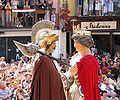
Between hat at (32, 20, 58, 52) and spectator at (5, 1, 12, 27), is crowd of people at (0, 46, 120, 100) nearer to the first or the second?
hat at (32, 20, 58, 52)

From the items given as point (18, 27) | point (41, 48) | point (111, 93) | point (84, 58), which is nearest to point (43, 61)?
point (41, 48)

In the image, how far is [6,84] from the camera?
7.95 m

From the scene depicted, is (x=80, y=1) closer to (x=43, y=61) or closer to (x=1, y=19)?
(x=1, y=19)

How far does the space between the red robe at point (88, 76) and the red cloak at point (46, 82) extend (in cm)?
49

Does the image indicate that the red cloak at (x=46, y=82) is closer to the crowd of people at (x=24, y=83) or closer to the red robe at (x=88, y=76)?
the red robe at (x=88, y=76)

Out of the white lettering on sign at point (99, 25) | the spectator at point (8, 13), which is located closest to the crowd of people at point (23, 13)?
the spectator at point (8, 13)

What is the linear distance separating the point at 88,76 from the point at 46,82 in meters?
0.63

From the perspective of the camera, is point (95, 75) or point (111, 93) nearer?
point (95, 75)

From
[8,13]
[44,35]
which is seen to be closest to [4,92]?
[44,35]

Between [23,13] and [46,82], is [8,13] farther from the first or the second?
[46,82]

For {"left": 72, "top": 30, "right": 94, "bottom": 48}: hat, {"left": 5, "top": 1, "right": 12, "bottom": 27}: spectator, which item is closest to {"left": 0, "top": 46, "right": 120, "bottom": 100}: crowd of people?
{"left": 72, "top": 30, "right": 94, "bottom": 48}: hat

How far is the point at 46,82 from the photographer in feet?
11.5

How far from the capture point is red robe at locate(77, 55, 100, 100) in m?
4.00

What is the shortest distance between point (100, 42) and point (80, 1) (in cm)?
186
